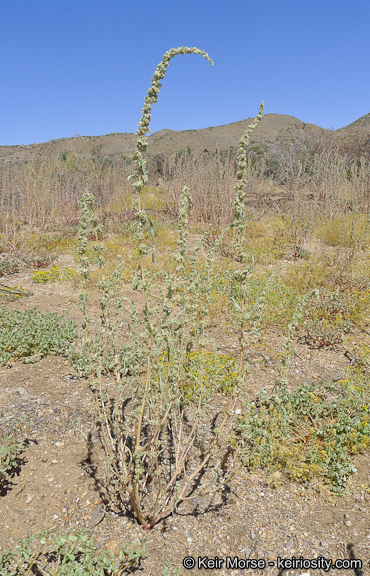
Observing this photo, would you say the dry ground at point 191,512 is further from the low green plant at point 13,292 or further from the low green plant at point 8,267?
the low green plant at point 8,267

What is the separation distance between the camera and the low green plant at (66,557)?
158 centimetres

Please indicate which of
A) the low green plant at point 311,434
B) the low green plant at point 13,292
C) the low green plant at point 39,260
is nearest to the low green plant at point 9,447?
the low green plant at point 311,434

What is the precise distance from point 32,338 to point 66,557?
2.28 meters

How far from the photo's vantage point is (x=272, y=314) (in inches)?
177

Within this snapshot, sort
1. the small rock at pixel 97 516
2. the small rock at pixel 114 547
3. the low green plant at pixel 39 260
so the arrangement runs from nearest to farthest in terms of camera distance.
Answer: the small rock at pixel 114 547
the small rock at pixel 97 516
the low green plant at pixel 39 260

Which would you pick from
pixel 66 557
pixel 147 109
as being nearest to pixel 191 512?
pixel 66 557

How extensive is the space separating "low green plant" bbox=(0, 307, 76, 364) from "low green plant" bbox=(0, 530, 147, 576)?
72.0 inches

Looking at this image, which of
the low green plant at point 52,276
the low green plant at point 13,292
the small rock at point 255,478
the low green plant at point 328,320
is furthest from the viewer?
the low green plant at point 52,276

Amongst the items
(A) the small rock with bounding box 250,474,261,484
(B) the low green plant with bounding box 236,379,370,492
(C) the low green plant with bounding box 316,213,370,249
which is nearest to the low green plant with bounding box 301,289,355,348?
(B) the low green plant with bounding box 236,379,370,492

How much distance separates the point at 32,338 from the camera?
359 cm

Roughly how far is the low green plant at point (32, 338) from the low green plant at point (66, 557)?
1.83m

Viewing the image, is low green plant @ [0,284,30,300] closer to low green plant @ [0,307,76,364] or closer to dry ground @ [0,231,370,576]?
low green plant @ [0,307,76,364]

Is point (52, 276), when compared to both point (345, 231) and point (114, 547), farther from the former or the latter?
point (345, 231)

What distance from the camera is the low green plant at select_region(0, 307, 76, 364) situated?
Answer: 3.46m
